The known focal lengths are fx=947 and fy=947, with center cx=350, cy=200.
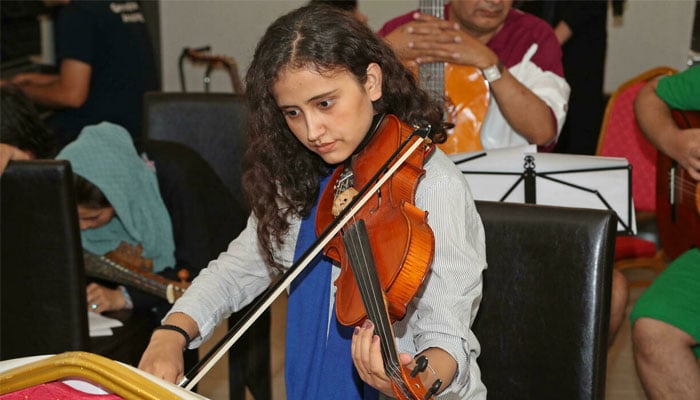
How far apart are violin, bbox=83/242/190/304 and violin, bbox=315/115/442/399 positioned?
0.77 m

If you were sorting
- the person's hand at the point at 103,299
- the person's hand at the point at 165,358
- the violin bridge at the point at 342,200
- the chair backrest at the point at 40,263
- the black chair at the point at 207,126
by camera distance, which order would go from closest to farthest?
the person's hand at the point at 165,358 < the violin bridge at the point at 342,200 < the chair backrest at the point at 40,263 < the person's hand at the point at 103,299 < the black chair at the point at 207,126

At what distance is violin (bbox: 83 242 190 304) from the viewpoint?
2.14 metres

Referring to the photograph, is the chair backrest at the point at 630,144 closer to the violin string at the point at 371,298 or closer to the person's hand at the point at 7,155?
the person's hand at the point at 7,155

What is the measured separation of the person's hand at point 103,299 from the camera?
2.20m

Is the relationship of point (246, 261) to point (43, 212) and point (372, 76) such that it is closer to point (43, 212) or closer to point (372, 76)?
point (372, 76)

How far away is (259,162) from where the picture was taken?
154cm

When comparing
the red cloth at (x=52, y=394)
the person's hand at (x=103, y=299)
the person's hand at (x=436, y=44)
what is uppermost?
the person's hand at (x=436, y=44)

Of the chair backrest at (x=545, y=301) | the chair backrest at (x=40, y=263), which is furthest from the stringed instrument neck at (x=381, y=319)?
the chair backrest at (x=40, y=263)

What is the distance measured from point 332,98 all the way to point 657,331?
0.98 m

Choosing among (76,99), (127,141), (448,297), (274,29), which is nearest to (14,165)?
(127,141)

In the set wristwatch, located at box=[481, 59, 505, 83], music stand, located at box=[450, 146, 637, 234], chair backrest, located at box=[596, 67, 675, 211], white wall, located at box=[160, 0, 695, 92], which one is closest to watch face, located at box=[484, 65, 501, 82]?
wristwatch, located at box=[481, 59, 505, 83]

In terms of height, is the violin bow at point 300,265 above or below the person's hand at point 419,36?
below

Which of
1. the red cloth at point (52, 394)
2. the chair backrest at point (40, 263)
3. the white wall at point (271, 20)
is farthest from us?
the white wall at point (271, 20)

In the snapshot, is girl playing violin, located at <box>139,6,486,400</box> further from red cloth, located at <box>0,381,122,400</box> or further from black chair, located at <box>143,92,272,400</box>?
black chair, located at <box>143,92,272,400</box>
